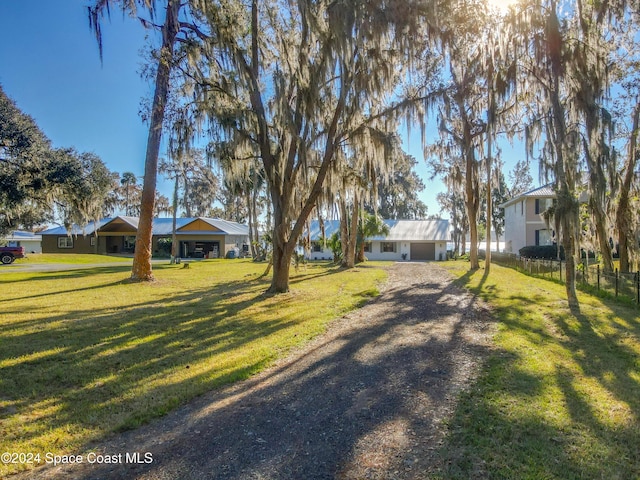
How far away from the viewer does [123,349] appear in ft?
20.2

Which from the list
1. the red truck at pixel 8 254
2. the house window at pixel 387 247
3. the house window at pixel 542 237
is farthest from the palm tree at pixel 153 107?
the house window at pixel 542 237

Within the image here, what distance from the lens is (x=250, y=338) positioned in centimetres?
689

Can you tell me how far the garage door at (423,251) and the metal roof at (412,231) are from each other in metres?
0.91

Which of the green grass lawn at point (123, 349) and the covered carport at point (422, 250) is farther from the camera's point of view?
Answer: the covered carport at point (422, 250)

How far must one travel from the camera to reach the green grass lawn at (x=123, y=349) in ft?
12.6

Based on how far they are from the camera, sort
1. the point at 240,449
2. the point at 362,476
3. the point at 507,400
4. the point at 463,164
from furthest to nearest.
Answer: the point at 463,164 → the point at 507,400 → the point at 240,449 → the point at 362,476

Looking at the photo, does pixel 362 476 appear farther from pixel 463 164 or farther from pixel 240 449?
pixel 463 164

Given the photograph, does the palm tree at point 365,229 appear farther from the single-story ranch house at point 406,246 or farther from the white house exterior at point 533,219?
the white house exterior at point 533,219

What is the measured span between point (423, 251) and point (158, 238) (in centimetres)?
2668

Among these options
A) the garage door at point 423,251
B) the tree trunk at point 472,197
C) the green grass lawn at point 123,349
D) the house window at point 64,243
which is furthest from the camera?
the house window at point 64,243

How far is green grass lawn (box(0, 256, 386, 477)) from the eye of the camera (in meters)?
3.85

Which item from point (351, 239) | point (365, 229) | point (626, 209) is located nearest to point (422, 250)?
point (365, 229)

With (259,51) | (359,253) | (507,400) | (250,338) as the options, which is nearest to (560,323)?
(507,400)

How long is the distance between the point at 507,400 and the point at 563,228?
271 inches
